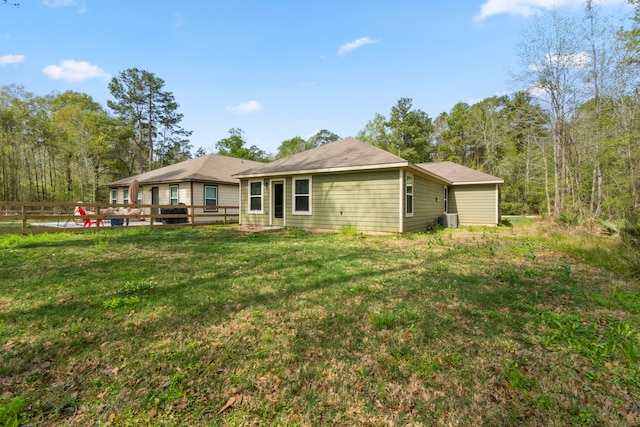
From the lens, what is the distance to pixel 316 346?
2.39 m

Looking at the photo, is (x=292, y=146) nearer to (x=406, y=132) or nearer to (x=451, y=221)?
(x=406, y=132)

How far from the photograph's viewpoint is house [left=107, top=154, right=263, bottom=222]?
1595cm

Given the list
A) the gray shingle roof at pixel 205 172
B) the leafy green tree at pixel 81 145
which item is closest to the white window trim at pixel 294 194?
the gray shingle roof at pixel 205 172

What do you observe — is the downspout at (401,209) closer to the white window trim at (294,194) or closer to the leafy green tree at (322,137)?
the white window trim at (294,194)

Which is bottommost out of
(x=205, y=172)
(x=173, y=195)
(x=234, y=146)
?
(x=173, y=195)

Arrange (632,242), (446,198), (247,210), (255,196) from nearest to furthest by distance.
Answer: (632,242), (255,196), (247,210), (446,198)

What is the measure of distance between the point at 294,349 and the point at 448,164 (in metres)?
17.9

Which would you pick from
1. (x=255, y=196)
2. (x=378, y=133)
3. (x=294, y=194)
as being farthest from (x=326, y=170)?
(x=378, y=133)

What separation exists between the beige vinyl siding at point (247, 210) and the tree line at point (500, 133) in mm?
10763

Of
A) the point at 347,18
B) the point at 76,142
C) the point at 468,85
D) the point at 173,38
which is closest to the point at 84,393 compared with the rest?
the point at 173,38

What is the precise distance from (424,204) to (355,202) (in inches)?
142

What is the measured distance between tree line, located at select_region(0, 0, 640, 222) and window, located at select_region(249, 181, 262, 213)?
1122 centimetres

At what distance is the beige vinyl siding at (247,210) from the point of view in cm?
1216

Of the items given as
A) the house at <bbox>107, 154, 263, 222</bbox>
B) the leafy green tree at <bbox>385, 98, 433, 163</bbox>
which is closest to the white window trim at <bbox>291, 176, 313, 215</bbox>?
the house at <bbox>107, 154, 263, 222</bbox>
